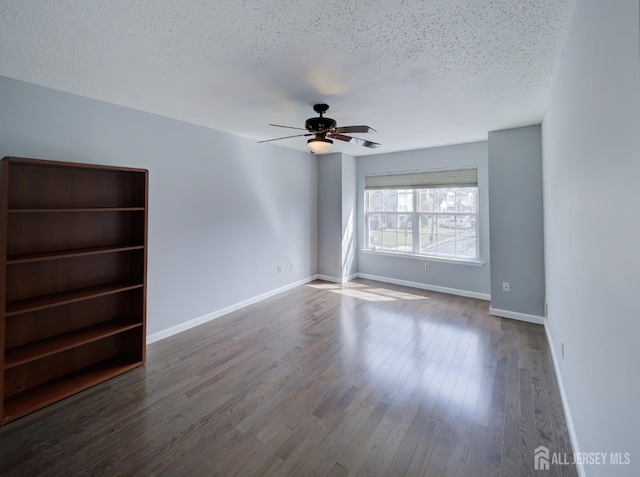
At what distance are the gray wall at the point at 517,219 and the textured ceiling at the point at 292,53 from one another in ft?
2.45

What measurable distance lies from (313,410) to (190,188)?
283cm

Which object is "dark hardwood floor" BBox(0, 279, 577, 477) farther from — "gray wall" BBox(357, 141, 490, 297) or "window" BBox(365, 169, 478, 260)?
Result: "window" BBox(365, 169, 478, 260)

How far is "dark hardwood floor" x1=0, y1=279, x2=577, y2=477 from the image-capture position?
1.65m

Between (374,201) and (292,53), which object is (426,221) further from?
(292,53)

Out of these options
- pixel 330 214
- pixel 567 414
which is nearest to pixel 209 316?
pixel 330 214

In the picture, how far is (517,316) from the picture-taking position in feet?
12.1

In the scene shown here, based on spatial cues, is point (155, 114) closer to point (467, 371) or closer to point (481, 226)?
point (467, 371)

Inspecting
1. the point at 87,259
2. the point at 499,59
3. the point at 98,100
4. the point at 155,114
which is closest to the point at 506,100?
the point at 499,59

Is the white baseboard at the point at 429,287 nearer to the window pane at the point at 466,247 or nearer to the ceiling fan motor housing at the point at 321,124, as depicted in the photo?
the window pane at the point at 466,247

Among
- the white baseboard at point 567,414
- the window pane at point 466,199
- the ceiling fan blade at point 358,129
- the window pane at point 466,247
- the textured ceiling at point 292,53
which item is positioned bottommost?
the white baseboard at point 567,414

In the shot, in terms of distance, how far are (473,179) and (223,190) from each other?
12.9 feet

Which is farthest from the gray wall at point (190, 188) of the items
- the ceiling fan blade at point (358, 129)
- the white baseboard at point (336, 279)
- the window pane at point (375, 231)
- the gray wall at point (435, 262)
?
the ceiling fan blade at point (358, 129)
